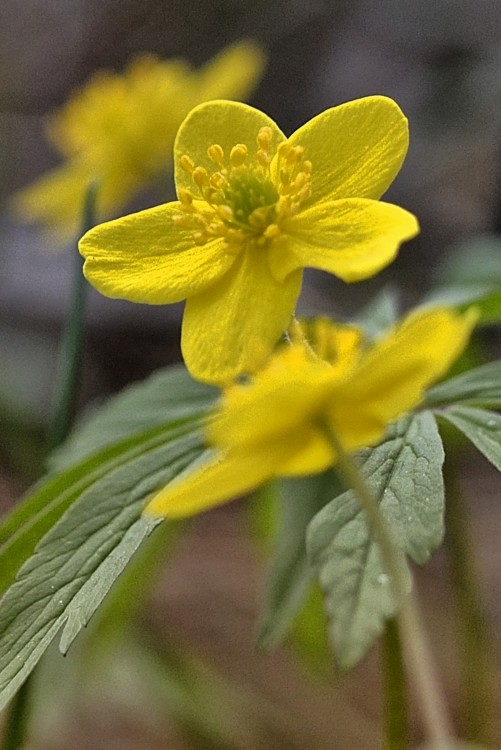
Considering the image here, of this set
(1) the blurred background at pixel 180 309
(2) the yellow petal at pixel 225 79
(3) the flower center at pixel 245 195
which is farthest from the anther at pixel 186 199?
(2) the yellow petal at pixel 225 79

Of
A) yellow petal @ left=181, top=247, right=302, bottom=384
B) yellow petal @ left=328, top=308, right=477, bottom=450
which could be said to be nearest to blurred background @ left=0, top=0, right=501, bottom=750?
yellow petal @ left=181, top=247, right=302, bottom=384

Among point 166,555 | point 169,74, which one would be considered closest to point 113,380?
point 169,74

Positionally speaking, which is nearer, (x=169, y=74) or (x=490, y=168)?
(x=169, y=74)

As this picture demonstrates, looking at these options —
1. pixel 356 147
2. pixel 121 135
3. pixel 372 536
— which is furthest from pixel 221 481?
pixel 121 135

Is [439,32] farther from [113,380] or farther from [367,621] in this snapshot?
[367,621]

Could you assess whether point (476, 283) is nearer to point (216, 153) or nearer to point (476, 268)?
point (476, 268)

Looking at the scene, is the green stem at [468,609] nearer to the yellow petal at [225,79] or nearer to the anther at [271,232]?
the anther at [271,232]
